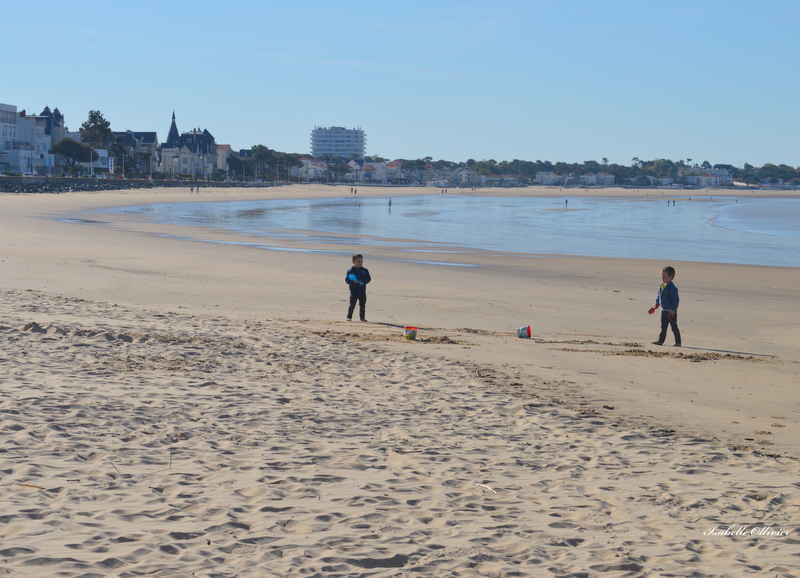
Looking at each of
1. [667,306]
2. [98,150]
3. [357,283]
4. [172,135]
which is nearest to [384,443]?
[357,283]

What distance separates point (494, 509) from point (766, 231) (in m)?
49.3

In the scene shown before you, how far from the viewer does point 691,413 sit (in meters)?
7.88

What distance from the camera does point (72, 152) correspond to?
115 m

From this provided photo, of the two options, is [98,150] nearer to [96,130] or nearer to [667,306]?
[96,130]

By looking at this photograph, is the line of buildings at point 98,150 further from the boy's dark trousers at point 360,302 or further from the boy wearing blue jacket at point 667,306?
the boy wearing blue jacket at point 667,306

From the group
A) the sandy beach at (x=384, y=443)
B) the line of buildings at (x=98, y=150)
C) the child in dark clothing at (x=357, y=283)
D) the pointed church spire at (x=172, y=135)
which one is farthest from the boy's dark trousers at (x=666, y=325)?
the pointed church spire at (x=172, y=135)

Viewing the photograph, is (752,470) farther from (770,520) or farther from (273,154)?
(273,154)

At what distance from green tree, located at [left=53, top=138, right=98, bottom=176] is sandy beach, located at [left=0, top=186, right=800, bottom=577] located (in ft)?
361

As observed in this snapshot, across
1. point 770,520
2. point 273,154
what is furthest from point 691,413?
point 273,154

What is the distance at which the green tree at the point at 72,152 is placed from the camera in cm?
11400

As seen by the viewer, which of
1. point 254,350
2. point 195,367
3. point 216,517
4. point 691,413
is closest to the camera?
point 216,517

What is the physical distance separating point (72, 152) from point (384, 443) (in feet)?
394

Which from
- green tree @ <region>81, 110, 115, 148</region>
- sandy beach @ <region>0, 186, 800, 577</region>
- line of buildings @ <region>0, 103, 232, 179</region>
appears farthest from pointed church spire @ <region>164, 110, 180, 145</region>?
sandy beach @ <region>0, 186, 800, 577</region>

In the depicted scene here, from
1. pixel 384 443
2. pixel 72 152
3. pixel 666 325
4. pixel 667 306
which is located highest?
pixel 72 152
